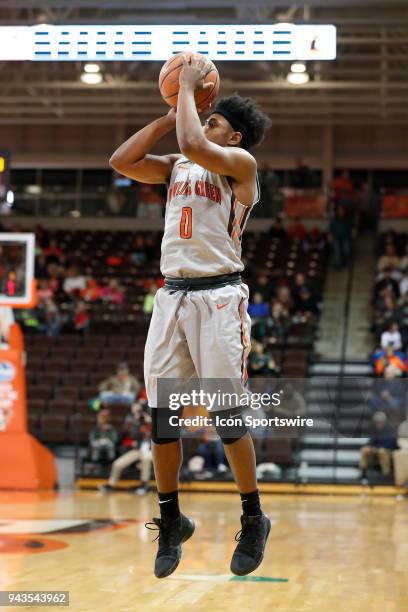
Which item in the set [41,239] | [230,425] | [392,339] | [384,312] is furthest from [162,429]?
[41,239]

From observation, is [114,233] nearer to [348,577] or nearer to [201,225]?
[348,577]

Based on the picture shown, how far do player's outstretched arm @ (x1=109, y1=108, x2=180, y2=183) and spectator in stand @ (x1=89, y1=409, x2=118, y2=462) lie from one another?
9.90 meters

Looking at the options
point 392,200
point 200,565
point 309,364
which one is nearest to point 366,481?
point 309,364

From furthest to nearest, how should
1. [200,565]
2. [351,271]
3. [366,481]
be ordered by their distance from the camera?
[351,271] → [366,481] → [200,565]

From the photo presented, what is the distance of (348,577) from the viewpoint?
677 cm

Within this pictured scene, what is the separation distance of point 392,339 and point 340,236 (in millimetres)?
5153

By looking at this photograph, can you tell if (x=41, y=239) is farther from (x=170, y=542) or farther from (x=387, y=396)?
(x=170, y=542)

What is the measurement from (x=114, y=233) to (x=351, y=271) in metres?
5.25

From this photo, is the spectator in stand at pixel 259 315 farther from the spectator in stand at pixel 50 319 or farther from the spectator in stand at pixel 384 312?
the spectator in stand at pixel 50 319

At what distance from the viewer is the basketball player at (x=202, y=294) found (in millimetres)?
4387

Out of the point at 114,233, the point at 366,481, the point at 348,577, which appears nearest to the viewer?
the point at 348,577

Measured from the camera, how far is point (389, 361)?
14234mm

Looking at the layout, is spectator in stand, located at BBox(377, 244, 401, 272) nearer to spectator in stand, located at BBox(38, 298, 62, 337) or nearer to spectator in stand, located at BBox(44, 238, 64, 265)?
spectator in stand, located at BBox(38, 298, 62, 337)

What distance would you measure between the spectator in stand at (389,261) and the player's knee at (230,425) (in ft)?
46.7
